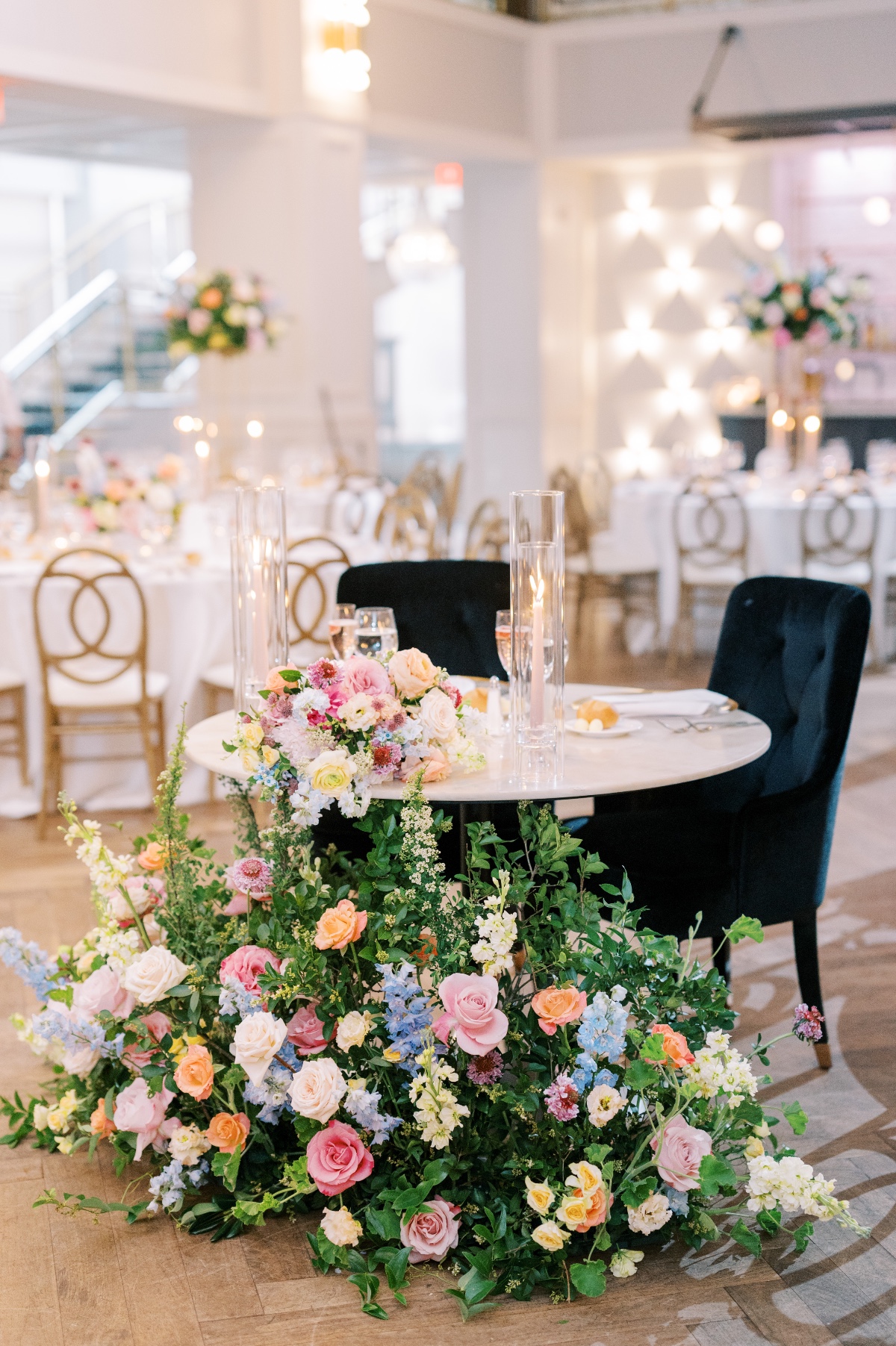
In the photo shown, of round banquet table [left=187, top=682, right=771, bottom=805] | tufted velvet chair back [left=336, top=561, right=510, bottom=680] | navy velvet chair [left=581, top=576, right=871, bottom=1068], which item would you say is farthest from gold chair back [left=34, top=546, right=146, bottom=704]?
navy velvet chair [left=581, top=576, right=871, bottom=1068]

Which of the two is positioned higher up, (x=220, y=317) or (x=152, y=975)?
(x=220, y=317)

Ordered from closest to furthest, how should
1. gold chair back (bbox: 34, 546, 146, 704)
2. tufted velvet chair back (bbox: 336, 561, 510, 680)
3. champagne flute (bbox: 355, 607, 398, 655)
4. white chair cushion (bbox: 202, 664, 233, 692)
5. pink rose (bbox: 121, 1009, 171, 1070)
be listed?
pink rose (bbox: 121, 1009, 171, 1070) < champagne flute (bbox: 355, 607, 398, 655) < tufted velvet chair back (bbox: 336, 561, 510, 680) < gold chair back (bbox: 34, 546, 146, 704) < white chair cushion (bbox: 202, 664, 233, 692)

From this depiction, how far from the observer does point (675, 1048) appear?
2.31 metres

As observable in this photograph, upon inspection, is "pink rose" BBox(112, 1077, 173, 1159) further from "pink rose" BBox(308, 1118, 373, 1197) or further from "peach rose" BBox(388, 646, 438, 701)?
"peach rose" BBox(388, 646, 438, 701)

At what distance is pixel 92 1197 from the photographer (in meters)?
2.60

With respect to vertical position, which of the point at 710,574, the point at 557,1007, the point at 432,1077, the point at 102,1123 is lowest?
the point at 102,1123

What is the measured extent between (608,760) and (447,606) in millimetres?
1124

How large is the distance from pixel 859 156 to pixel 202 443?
7.37 meters

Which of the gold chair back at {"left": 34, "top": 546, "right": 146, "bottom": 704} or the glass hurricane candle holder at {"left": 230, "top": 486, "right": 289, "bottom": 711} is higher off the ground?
the glass hurricane candle holder at {"left": 230, "top": 486, "right": 289, "bottom": 711}

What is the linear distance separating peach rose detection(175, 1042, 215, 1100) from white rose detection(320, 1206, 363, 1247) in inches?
11.4

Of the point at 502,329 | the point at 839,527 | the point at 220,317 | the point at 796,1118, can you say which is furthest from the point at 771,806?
the point at 502,329

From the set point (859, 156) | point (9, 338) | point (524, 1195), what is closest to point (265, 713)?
point (524, 1195)

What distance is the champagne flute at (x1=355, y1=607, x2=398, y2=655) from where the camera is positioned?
2791 millimetres

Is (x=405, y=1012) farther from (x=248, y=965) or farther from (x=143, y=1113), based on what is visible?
(x=143, y=1113)
